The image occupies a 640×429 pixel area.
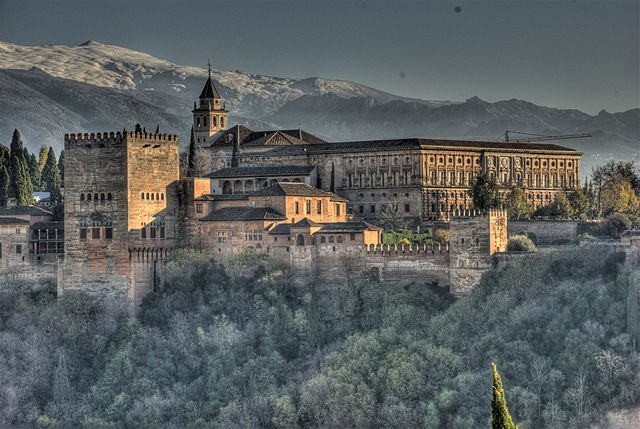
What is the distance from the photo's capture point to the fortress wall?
220 feet

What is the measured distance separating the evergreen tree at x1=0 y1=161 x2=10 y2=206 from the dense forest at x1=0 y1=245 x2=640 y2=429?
41.8 ft

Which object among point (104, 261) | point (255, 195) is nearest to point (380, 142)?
point (255, 195)

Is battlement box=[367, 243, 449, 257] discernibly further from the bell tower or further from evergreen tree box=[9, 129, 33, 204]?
the bell tower

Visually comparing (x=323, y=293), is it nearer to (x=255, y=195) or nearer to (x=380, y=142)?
(x=255, y=195)

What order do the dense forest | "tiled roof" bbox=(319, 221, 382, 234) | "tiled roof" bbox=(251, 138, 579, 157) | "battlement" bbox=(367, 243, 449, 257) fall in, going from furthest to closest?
"tiled roof" bbox=(251, 138, 579, 157), "tiled roof" bbox=(319, 221, 382, 234), "battlement" bbox=(367, 243, 449, 257), the dense forest

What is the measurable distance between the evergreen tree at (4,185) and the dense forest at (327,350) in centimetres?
1274

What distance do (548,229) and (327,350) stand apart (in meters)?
16.2

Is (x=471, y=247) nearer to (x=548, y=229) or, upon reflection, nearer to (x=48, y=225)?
(x=548, y=229)

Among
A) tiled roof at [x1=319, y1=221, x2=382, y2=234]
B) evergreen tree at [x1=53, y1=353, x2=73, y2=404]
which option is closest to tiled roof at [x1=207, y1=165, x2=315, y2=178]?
tiled roof at [x1=319, y1=221, x2=382, y2=234]

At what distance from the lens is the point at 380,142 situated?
80438 millimetres

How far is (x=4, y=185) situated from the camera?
76250 millimetres

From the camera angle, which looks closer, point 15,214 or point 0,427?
point 0,427

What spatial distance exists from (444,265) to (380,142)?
2354 centimetres

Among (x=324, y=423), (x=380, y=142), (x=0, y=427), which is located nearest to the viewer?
(x=324, y=423)
